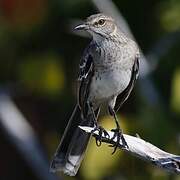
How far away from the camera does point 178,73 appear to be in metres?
8.88

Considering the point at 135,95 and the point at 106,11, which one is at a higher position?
the point at 106,11

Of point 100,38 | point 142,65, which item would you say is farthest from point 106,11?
point 100,38

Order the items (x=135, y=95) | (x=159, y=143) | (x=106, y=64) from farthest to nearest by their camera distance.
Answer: (x=135, y=95), (x=159, y=143), (x=106, y=64)

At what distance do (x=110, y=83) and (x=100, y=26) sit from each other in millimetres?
530

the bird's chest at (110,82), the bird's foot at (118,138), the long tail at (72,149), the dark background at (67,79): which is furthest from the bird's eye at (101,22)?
the dark background at (67,79)

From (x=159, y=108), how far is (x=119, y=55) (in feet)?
4.43

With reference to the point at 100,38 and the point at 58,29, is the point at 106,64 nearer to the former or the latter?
the point at 100,38

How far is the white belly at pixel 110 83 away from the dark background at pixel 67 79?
105 centimetres

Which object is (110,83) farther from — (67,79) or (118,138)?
(67,79)

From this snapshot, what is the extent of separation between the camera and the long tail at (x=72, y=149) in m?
7.55

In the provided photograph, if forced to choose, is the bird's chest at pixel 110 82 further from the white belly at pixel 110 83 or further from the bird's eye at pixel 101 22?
the bird's eye at pixel 101 22

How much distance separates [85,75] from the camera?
7.54 m

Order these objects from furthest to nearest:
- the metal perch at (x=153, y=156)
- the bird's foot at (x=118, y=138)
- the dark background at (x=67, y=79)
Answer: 1. the dark background at (x=67, y=79)
2. the bird's foot at (x=118, y=138)
3. the metal perch at (x=153, y=156)

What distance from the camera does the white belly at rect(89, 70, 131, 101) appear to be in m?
7.41
